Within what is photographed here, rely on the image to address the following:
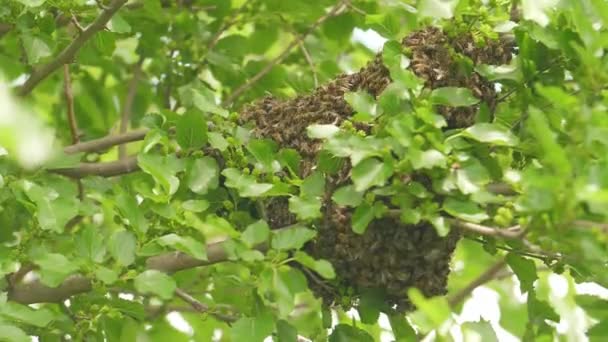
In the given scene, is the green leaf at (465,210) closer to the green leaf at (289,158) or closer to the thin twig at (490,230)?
the thin twig at (490,230)

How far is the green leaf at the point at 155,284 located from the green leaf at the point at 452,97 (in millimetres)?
481

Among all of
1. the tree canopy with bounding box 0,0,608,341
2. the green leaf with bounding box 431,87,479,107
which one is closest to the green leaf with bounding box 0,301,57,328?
the tree canopy with bounding box 0,0,608,341

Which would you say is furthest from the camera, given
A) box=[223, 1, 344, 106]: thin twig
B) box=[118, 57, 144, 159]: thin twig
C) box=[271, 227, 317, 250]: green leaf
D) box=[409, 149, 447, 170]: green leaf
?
box=[118, 57, 144, 159]: thin twig

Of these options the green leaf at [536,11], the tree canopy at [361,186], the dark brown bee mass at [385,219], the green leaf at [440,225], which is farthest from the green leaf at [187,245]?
the green leaf at [536,11]

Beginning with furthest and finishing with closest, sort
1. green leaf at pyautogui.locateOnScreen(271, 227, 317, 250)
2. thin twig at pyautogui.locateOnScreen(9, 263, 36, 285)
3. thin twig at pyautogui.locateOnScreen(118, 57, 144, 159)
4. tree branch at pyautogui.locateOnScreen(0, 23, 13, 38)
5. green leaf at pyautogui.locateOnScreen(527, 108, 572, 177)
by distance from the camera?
thin twig at pyautogui.locateOnScreen(118, 57, 144, 159) < tree branch at pyautogui.locateOnScreen(0, 23, 13, 38) < thin twig at pyautogui.locateOnScreen(9, 263, 36, 285) < green leaf at pyautogui.locateOnScreen(271, 227, 317, 250) < green leaf at pyautogui.locateOnScreen(527, 108, 572, 177)

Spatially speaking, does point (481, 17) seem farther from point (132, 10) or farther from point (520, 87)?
point (132, 10)

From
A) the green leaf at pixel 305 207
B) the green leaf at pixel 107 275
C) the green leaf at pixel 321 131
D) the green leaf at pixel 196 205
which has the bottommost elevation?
the green leaf at pixel 107 275

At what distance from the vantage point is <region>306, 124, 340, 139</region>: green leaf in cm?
161

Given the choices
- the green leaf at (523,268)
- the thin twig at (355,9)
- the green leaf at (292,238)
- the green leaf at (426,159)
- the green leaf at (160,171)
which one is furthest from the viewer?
the thin twig at (355,9)

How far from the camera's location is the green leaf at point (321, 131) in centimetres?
161

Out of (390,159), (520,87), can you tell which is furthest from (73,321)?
(520,87)

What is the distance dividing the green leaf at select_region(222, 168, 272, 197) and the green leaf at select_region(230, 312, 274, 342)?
0.68ft

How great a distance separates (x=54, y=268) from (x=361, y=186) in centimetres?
49

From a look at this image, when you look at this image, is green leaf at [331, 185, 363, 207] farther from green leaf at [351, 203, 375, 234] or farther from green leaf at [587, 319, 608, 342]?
green leaf at [587, 319, 608, 342]
